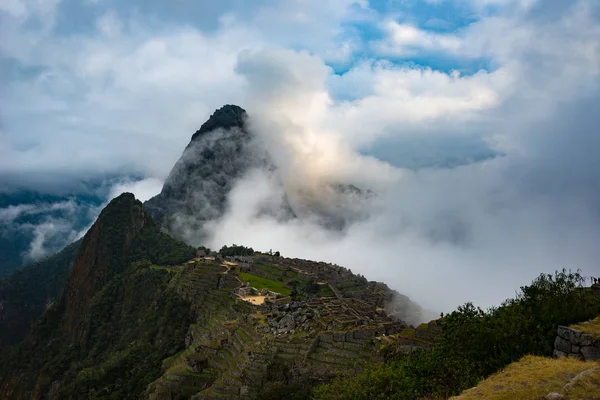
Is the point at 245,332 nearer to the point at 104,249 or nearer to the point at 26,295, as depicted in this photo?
the point at 104,249

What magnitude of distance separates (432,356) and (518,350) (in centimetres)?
513

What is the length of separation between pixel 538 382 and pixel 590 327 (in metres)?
4.72

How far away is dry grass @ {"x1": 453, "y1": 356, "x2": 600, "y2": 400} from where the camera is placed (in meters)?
12.8

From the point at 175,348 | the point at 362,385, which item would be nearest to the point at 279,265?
the point at 175,348

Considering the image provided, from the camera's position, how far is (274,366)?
107 ft

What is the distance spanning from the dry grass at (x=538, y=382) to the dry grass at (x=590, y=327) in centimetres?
153

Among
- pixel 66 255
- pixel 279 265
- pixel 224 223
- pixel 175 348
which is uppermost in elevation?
pixel 224 223

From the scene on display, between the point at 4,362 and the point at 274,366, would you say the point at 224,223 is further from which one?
the point at 274,366

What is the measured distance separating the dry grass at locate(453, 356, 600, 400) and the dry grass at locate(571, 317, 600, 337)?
5.03 ft

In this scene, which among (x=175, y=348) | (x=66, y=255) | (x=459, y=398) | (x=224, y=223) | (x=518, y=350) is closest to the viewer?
(x=459, y=398)

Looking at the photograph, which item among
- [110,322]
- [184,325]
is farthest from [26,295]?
[184,325]

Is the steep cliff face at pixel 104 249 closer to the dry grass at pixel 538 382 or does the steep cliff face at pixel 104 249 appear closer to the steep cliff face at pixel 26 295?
the steep cliff face at pixel 26 295

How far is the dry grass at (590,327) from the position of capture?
16.6m

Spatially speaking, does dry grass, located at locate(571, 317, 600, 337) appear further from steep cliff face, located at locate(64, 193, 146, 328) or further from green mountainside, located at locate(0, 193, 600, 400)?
steep cliff face, located at locate(64, 193, 146, 328)
